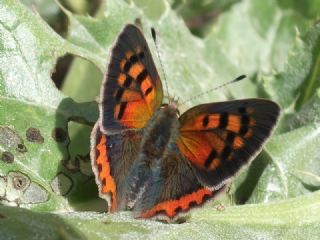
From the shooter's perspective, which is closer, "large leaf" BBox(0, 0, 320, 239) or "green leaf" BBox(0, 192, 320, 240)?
"green leaf" BBox(0, 192, 320, 240)

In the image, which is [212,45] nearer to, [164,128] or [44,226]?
[164,128]

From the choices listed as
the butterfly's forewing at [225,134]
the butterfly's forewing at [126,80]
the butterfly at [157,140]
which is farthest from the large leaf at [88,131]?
the butterfly's forewing at [126,80]

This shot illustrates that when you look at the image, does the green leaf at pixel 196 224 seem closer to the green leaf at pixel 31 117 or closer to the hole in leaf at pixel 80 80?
the green leaf at pixel 31 117

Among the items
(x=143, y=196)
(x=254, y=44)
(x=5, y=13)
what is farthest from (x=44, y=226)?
(x=254, y=44)

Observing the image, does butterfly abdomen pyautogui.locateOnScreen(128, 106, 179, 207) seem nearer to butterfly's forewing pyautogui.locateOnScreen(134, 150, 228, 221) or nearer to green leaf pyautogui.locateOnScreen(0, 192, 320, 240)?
butterfly's forewing pyautogui.locateOnScreen(134, 150, 228, 221)

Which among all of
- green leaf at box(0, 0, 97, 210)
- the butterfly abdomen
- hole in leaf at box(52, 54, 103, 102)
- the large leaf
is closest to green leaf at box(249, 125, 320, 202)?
the large leaf

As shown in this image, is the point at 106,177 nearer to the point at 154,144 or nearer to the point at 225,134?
the point at 154,144

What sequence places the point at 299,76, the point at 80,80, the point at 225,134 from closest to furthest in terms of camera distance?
1. the point at 225,134
2. the point at 299,76
3. the point at 80,80

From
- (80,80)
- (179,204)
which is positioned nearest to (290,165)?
(179,204)
